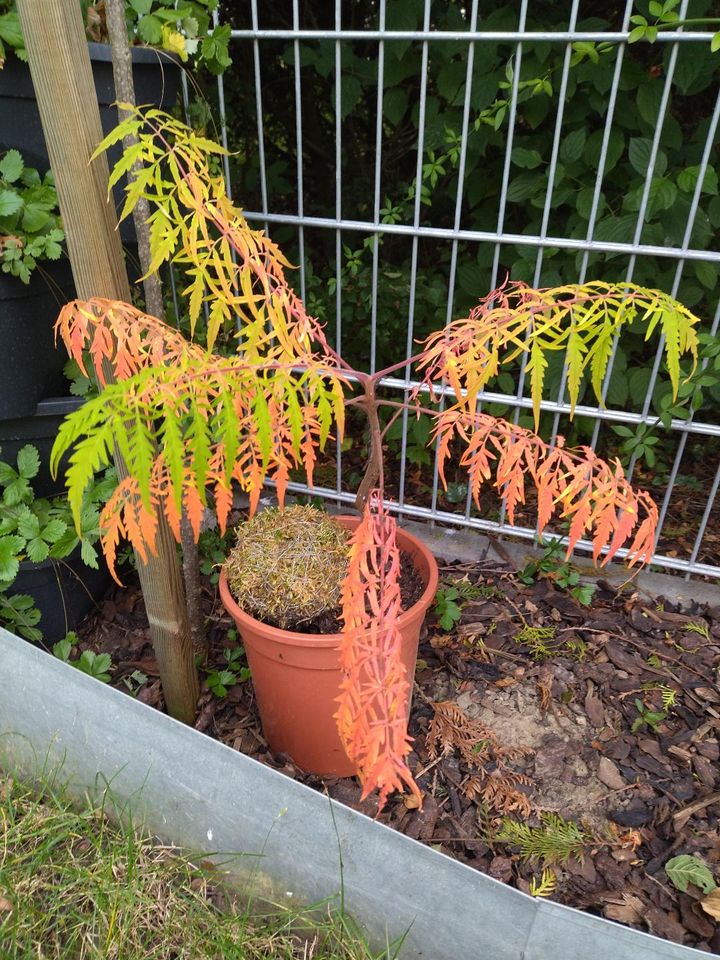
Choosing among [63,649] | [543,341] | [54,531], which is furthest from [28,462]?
[543,341]

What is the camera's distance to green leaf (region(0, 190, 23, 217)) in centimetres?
156

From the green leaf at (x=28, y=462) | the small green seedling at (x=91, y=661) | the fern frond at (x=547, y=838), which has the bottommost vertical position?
the fern frond at (x=547, y=838)

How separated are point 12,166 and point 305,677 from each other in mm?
1289

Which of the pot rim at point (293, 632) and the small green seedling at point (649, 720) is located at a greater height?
the pot rim at point (293, 632)

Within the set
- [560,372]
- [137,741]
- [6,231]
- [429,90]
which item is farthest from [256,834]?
[429,90]

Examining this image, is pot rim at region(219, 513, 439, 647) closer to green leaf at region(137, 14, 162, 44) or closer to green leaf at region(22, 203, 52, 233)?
green leaf at region(22, 203, 52, 233)

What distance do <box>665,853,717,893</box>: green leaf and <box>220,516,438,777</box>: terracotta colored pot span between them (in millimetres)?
670

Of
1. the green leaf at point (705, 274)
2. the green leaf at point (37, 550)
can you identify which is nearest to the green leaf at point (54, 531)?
the green leaf at point (37, 550)

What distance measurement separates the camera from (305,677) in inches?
61.3

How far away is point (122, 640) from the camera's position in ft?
6.87

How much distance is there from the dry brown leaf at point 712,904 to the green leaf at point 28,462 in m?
1.76

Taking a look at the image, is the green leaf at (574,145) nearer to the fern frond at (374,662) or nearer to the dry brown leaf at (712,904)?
the fern frond at (374,662)

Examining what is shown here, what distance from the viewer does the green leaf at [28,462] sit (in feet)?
5.93

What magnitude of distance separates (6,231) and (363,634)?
1.22 m
